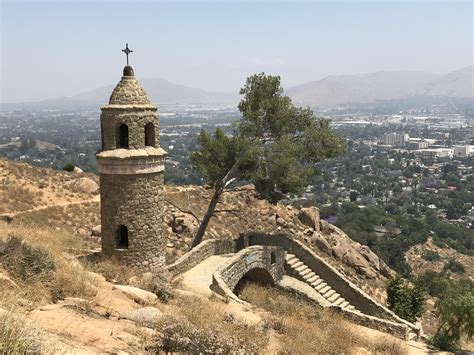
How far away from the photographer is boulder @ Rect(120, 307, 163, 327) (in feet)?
26.6

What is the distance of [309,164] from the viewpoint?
21.5 m

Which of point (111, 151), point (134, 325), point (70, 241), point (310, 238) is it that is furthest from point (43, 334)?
point (310, 238)

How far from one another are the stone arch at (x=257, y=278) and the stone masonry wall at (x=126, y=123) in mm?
8172

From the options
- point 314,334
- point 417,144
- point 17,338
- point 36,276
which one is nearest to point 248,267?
point 314,334

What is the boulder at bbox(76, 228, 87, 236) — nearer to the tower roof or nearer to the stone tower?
the stone tower

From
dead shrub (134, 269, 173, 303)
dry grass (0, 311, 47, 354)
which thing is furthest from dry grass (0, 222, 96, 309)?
dry grass (0, 311, 47, 354)

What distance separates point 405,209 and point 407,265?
132 ft

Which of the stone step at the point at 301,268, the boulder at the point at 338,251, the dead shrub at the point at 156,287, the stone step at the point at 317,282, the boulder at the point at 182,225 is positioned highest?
the dead shrub at the point at 156,287

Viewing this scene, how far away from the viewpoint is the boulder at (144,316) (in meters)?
8.11

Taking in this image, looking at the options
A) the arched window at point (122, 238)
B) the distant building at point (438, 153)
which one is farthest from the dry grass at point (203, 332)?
the distant building at point (438, 153)

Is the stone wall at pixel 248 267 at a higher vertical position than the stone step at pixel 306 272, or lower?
higher

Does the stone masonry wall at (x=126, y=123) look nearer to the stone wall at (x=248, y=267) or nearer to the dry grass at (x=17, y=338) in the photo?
the stone wall at (x=248, y=267)

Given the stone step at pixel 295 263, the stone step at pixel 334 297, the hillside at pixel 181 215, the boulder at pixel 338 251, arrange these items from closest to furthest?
the stone step at pixel 334 297, the stone step at pixel 295 263, the hillside at pixel 181 215, the boulder at pixel 338 251

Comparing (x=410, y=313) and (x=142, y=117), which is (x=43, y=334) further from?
(x=410, y=313)
